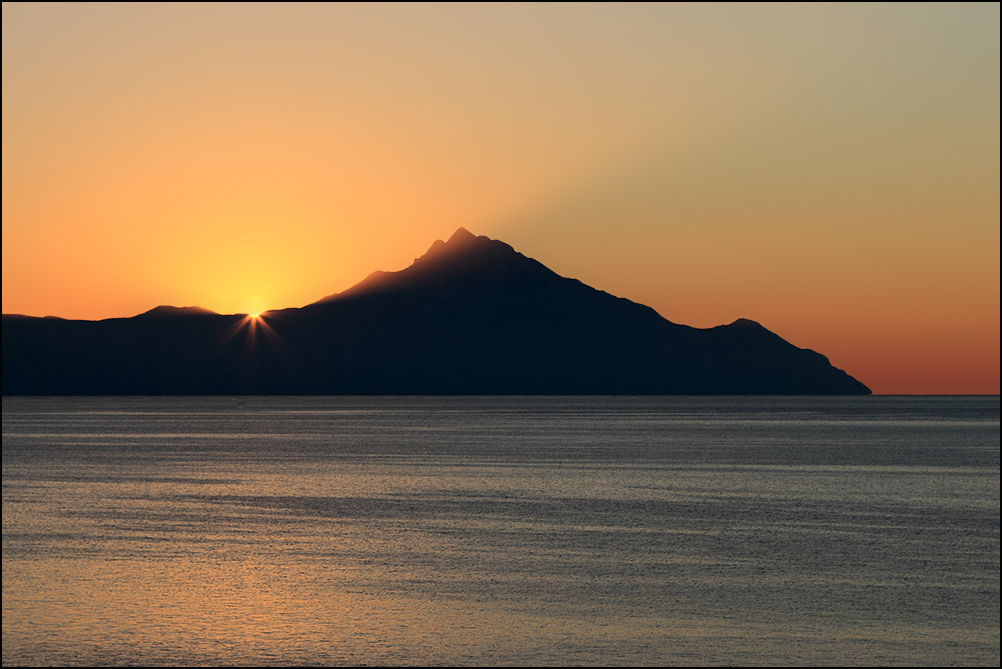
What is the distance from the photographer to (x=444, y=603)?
710 inches

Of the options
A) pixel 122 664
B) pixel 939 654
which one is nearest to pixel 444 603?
pixel 122 664

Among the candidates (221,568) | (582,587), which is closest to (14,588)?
(221,568)

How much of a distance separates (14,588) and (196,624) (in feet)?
15.8

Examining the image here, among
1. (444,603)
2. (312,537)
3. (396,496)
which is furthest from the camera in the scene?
(396,496)

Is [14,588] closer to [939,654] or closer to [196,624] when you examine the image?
[196,624]

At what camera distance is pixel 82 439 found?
278 feet

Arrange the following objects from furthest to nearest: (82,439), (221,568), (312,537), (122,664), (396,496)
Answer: (82,439) → (396,496) → (312,537) → (221,568) → (122,664)

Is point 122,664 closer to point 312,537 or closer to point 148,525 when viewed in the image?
point 312,537

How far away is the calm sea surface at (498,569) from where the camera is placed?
1527cm

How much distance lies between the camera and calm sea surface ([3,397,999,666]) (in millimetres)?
15266

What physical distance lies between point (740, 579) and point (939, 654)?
575 centimetres

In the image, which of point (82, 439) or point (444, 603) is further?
point (82, 439)

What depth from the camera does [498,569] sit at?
839 inches

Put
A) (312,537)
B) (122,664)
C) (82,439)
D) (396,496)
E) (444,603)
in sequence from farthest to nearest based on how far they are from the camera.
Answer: (82,439)
(396,496)
(312,537)
(444,603)
(122,664)
